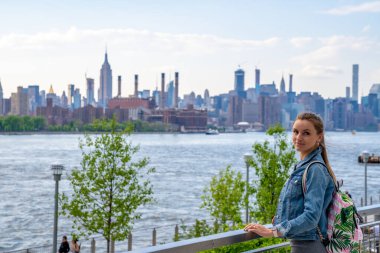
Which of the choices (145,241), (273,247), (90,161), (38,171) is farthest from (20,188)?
(273,247)

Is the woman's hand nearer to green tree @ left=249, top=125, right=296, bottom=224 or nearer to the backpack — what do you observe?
the backpack

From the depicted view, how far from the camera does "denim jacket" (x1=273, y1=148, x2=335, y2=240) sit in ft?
11.5

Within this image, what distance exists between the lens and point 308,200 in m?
3.53

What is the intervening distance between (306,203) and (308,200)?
0.8 inches

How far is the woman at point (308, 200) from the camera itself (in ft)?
11.6

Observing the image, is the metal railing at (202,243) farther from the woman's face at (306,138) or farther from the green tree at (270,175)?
the green tree at (270,175)

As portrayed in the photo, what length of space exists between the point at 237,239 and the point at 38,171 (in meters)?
71.3

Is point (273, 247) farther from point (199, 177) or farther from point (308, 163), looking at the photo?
point (199, 177)

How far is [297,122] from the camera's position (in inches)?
152

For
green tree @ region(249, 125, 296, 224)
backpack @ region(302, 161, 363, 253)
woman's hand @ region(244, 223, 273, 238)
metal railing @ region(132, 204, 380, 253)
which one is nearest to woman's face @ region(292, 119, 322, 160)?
backpack @ region(302, 161, 363, 253)

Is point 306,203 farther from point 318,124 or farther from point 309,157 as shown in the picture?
point 318,124

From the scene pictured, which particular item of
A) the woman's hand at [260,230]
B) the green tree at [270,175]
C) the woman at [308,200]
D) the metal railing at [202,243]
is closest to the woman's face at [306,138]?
the woman at [308,200]

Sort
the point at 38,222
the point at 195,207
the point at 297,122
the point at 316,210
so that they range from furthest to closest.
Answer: the point at 195,207 < the point at 38,222 < the point at 297,122 < the point at 316,210

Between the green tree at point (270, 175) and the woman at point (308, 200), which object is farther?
the green tree at point (270, 175)
